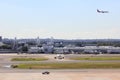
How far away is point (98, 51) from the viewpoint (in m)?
198
